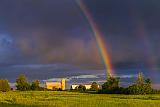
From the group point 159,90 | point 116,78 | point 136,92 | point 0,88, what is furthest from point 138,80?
point 0,88

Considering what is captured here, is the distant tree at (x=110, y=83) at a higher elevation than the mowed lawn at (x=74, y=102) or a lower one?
higher

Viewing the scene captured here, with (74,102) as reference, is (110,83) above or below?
above

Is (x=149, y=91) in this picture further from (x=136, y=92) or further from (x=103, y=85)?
(x=103, y=85)

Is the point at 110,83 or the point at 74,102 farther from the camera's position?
the point at 110,83

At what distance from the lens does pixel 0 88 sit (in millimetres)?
199500

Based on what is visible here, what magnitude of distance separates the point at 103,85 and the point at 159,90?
27576 mm

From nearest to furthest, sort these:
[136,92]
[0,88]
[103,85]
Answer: [136,92] < [103,85] < [0,88]

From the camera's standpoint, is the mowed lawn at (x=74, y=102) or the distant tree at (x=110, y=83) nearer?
the mowed lawn at (x=74, y=102)

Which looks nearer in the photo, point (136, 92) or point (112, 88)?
point (136, 92)

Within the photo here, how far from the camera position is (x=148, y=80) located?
482 feet

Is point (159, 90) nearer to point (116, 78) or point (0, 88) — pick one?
point (116, 78)

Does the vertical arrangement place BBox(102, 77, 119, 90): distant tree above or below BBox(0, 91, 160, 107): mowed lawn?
above

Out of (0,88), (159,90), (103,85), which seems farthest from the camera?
(0,88)

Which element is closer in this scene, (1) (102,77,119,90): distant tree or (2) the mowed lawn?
(2) the mowed lawn
